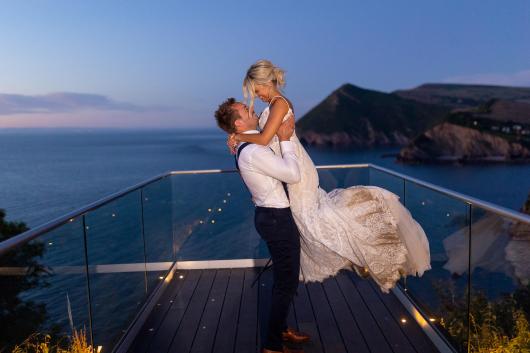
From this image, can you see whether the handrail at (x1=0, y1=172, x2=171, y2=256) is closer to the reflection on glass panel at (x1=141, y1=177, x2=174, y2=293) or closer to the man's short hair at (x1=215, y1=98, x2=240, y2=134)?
the man's short hair at (x1=215, y1=98, x2=240, y2=134)

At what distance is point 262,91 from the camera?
229cm

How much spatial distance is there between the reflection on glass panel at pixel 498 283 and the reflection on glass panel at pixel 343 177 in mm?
2150

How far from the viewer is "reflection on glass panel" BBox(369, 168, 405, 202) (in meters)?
3.66

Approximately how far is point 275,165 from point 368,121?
88.2 metres

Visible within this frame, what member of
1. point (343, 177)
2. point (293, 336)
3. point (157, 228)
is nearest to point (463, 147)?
point (343, 177)

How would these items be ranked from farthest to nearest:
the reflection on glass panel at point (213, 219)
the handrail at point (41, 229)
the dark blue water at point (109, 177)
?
the dark blue water at point (109, 177) → the reflection on glass panel at point (213, 219) → the handrail at point (41, 229)

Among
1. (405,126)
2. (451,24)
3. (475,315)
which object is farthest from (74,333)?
(405,126)

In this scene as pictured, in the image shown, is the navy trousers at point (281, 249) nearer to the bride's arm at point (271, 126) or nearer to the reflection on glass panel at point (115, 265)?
the bride's arm at point (271, 126)

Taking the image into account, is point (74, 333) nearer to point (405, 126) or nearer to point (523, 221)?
point (523, 221)

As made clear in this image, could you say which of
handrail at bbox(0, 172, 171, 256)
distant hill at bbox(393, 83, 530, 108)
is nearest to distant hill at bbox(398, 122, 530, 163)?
distant hill at bbox(393, 83, 530, 108)

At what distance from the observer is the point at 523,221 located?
1842mm

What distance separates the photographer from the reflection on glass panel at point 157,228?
12.5ft

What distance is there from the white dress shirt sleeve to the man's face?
187 mm

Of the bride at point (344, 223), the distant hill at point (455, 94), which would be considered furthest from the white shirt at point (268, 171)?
the distant hill at point (455, 94)
